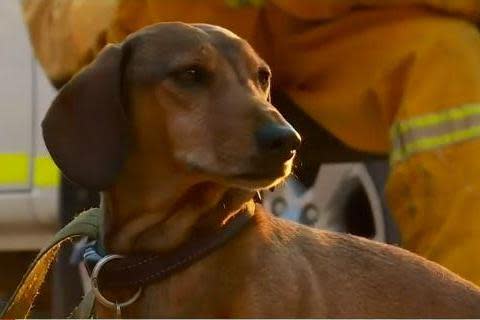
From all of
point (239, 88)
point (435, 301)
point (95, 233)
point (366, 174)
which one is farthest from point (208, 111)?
point (366, 174)

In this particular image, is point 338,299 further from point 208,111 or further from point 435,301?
point 208,111

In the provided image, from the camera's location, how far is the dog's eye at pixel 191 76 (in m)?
3.58

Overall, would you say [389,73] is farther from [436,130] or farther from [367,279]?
[367,279]

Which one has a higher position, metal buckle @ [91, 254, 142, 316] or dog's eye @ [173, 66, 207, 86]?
dog's eye @ [173, 66, 207, 86]

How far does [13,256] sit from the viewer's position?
7.71m

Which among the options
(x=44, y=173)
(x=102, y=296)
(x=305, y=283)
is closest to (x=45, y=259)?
(x=102, y=296)

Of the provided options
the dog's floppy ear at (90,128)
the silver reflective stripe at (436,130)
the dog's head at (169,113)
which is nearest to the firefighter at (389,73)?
the silver reflective stripe at (436,130)

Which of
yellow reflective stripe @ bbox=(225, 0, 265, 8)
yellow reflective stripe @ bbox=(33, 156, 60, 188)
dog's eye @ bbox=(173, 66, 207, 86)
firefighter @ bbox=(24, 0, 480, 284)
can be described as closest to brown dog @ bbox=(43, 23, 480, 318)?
dog's eye @ bbox=(173, 66, 207, 86)

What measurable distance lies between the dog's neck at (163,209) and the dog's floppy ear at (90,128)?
8cm

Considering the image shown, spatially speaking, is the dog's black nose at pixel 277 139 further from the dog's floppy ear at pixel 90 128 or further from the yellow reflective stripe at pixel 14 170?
the yellow reflective stripe at pixel 14 170

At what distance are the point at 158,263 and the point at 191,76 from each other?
43 cm

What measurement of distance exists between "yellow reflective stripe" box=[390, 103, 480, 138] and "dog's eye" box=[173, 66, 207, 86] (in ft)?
3.74

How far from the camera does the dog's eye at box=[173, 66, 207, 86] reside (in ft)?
11.7

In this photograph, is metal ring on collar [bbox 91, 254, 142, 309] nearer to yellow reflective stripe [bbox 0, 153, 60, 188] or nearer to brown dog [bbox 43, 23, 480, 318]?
brown dog [bbox 43, 23, 480, 318]
